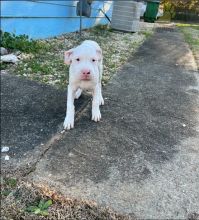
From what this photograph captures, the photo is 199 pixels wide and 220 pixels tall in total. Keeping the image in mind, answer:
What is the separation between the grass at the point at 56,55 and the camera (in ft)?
19.8

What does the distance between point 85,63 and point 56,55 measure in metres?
3.50

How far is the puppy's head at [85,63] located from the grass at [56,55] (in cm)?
157

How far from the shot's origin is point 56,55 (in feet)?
24.0

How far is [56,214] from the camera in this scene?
2834mm

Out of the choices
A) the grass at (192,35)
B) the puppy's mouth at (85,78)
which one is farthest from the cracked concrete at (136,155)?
the grass at (192,35)

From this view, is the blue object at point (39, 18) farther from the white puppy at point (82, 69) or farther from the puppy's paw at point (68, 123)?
the puppy's paw at point (68, 123)

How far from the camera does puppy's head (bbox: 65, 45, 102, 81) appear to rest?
3881 mm

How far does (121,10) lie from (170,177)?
9.55m

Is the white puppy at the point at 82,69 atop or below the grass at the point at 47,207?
atop

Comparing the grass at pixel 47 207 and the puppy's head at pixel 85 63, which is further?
the puppy's head at pixel 85 63

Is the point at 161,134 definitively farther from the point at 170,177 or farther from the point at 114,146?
the point at 170,177

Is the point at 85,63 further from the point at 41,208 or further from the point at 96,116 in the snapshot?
the point at 41,208

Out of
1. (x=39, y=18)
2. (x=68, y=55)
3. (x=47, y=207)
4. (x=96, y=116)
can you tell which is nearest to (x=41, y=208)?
(x=47, y=207)

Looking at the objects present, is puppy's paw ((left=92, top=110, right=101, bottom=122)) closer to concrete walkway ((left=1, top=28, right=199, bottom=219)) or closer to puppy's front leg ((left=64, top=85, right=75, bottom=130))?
concrete walkway ((left=1, top=28, right=199, bottom=219))
